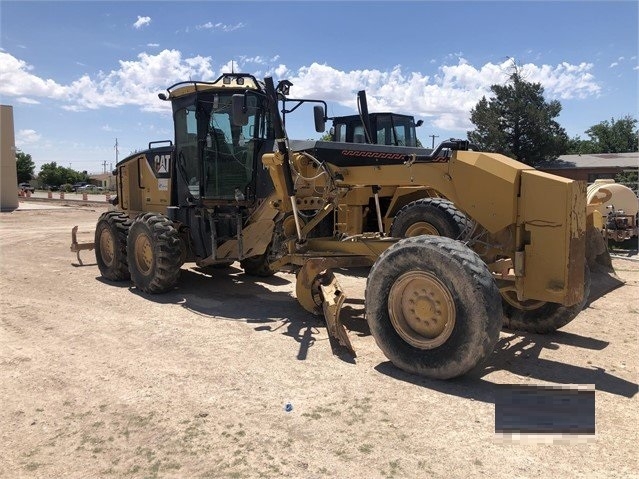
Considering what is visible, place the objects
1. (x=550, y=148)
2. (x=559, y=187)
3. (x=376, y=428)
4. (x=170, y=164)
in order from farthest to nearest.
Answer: (x=550, y=148) < (x=170, y=164) < (x=559, y=187) < (x=376, y=428)

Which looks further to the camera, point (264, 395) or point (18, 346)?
point (18, 346)

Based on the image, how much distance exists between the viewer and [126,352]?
5422 mm

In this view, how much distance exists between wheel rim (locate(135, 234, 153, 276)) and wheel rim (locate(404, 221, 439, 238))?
12.5 ft

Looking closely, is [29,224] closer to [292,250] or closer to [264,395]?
[292,250]

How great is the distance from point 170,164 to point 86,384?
16.2 feet

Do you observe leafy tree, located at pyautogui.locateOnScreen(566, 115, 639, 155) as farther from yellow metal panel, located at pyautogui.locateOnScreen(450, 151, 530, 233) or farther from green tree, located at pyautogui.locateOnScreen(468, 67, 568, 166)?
yellow metal panel, located at pyautogui.locateOnScreen(450, 151, 530, 233)

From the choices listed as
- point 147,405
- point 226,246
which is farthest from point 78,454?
point 226,246

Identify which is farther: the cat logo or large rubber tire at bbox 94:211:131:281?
large rubber tire at bbox 94:211:131:281

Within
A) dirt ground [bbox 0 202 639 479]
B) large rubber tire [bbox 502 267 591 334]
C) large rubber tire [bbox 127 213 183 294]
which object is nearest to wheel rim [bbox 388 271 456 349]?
dirt ground [bbox 0 202 639 479]

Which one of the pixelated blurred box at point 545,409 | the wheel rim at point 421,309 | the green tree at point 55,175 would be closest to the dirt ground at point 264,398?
the pixelated blurred box at point 545,409

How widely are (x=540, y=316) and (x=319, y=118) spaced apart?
357cm

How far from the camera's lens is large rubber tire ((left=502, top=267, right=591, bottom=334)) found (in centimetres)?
565

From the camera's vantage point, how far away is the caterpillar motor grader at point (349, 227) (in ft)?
14.7

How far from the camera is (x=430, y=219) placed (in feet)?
25.2
